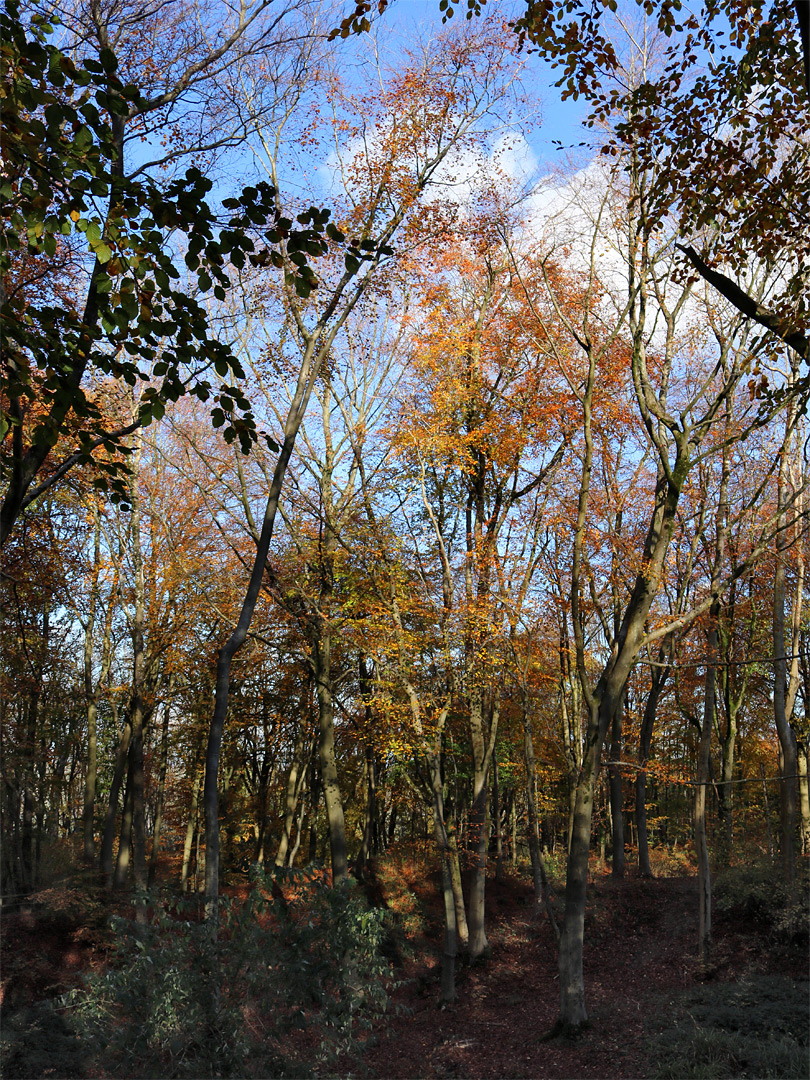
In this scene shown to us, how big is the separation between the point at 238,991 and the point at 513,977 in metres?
10.2

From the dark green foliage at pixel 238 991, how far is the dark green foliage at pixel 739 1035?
360 cm

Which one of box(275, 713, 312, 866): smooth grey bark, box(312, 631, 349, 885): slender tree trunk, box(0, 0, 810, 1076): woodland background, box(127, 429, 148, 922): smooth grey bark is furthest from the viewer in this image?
box(275, 713, 312, 866): smooth grey bark

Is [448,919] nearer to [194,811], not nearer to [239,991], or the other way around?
[239,991]

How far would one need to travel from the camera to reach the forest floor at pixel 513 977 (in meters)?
8.83

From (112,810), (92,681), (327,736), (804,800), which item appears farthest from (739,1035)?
(92,681)

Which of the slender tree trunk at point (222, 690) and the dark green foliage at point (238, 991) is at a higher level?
the slender tree trunk at point (222, 690)

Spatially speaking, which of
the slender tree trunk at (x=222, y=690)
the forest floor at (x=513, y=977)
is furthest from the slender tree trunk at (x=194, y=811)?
the slender tree trunk at (x=222, y=690)

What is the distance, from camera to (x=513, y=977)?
548 inches

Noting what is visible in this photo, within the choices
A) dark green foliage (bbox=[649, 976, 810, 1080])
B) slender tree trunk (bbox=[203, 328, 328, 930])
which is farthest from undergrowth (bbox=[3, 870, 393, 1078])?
dark green foliage (bbox=[649, 976, 810, 1080])

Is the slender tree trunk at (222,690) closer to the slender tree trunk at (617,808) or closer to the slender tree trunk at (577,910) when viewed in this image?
the slender tree trunk at (577,910)

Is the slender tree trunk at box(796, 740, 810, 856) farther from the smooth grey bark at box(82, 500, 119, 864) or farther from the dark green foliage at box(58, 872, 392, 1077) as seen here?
the smooth grey bark at box(82, 500, 119, 864)

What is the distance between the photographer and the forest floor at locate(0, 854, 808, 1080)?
29.0 ft

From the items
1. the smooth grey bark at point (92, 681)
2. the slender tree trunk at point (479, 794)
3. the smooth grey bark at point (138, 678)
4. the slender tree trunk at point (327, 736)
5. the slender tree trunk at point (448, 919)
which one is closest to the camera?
the slender tree trunk at point (448, 919)

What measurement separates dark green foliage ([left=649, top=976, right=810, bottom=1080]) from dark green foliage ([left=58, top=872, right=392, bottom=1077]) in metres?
3.60
